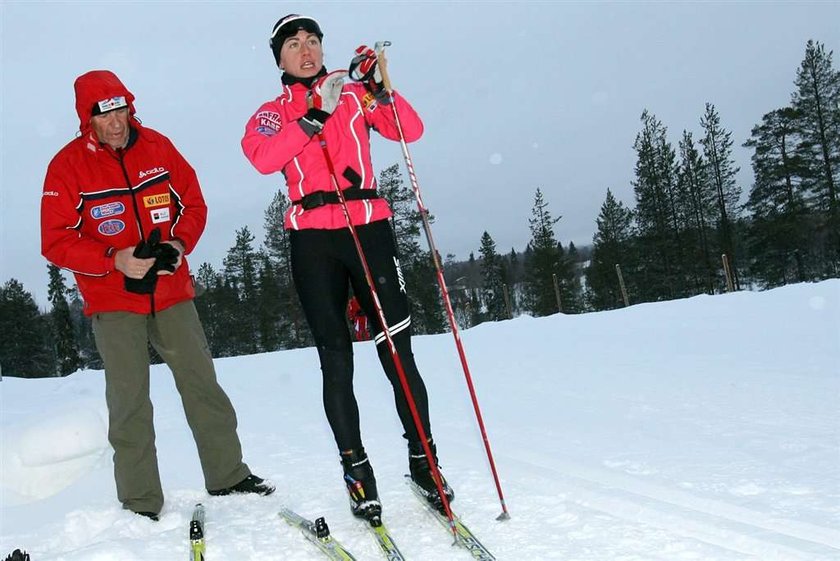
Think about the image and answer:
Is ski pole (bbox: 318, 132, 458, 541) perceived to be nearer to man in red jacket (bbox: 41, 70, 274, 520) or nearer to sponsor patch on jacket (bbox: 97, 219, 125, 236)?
man in red jacket (bbox: 41, 70, 274, 520)

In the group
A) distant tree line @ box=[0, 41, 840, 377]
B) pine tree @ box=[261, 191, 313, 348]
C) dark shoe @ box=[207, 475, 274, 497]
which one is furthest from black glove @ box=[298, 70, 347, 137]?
pine tree @ box=[261, 191, 313, 348]

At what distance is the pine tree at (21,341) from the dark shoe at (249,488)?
58091 mm

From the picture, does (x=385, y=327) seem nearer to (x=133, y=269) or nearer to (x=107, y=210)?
(x=133, y=269)

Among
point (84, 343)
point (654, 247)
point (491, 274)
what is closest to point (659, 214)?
point (654, 247)

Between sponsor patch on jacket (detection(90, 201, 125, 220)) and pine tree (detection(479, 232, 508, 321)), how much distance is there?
57556mm

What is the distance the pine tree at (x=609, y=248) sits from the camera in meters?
50.2

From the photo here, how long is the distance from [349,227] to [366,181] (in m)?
0.29

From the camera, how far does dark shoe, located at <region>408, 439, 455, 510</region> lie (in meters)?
2.78

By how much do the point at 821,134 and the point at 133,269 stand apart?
4452 centimetres

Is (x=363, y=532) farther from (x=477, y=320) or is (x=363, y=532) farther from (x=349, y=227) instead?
(x=477, y=320)

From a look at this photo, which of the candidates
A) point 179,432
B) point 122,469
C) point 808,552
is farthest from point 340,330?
point 179,432

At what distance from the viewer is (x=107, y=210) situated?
3.14 meters

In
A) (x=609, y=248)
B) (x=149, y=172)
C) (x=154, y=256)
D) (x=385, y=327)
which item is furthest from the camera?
(x=609, y=248)

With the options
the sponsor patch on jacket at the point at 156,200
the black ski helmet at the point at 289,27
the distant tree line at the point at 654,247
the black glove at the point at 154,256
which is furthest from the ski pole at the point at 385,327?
the distant tree line at the point at 654,247
